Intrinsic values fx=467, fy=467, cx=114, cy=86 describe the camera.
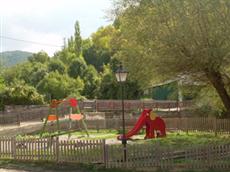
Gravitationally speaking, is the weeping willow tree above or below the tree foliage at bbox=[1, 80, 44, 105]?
above

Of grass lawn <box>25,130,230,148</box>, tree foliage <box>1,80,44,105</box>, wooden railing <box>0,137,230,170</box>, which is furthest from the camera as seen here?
tree foliage <box>1,80,44,105</box>

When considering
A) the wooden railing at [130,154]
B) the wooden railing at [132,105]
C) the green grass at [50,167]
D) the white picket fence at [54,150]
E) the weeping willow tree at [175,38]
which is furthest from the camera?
the wooden railing at [132,105]

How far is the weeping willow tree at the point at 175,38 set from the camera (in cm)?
2030

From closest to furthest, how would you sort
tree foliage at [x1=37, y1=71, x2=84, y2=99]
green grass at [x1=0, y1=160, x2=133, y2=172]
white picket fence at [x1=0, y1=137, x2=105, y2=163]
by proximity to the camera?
green grass at [x1=0, y1=160, x2=133, y2=172] → white picket fence at [x1=0, y1=137, x2=105, y2=163] → tree foliage at [x1=37, y1=71, x2=84, y2=99]

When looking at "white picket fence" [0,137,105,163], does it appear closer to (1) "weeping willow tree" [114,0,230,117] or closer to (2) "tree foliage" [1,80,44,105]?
(1) "weeping willow tree" [114,0,230,117]

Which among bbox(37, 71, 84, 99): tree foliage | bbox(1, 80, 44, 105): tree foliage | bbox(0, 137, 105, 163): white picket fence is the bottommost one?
bbox(0, 137, 105, 163): white picket fence

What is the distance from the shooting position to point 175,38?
817 inches

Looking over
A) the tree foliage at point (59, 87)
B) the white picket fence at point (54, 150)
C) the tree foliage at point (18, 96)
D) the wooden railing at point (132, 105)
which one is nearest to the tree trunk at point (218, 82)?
the white picket fence at point (54, 150)

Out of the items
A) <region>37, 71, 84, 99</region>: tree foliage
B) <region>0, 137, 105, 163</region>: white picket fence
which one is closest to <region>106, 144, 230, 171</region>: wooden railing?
<region>0, 137, 105, 163</region>: white picket fence

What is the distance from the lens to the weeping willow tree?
20297mm

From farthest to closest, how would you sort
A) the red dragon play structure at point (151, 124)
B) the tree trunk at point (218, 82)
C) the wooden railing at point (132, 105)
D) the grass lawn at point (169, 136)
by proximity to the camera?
the wooden railing at point (132, 105)
the red dragon play structure at point (151, 124)
the grass lawn at point (169, 136)
the tree trunk at point (218, 82)

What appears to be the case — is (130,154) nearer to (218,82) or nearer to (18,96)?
(218,82)

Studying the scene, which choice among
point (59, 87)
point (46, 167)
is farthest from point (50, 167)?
point (59, 87)

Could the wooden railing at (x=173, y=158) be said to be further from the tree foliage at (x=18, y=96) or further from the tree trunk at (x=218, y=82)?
the tree foliage at (x=18, y=96)
